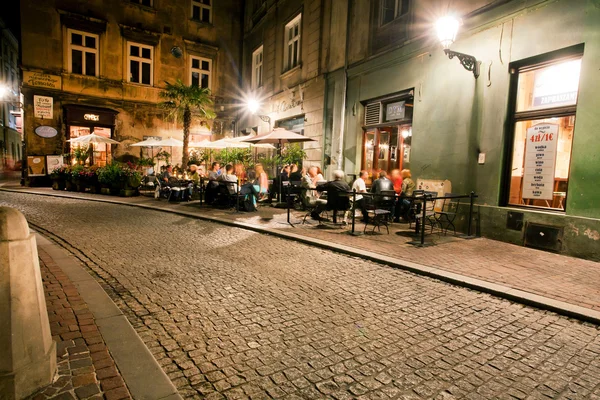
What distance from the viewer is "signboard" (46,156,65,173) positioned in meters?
18.6

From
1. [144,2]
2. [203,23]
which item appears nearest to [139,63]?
[144,2]

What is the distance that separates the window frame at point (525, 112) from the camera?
691cm

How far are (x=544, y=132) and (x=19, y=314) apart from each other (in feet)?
29.2

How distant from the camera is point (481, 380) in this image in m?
2.68

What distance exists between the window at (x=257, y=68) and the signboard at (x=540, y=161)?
1634 cm

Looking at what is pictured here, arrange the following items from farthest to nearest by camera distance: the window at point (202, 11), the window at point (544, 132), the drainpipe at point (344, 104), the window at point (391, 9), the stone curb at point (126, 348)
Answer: the window at point (202, 11) < the drainpipe at point (344, 104) < the window at point (391, 9) < the window at point (544, 132) < the stone curb at point (126, 348)

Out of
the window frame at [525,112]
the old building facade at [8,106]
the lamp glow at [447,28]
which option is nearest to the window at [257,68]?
the lamp glow at [447,28]

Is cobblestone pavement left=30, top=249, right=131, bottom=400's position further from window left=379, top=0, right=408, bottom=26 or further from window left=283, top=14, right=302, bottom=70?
window left=283, top=14, right=302, bottom=70

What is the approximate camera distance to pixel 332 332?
3365mm

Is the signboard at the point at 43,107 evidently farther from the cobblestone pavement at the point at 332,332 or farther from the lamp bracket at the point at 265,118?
the cobblestone pavement at the point at 332,332

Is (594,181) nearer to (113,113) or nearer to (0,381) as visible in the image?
(0,381)

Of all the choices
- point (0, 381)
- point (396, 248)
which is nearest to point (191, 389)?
point (0, 381)

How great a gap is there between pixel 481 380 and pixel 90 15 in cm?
2429

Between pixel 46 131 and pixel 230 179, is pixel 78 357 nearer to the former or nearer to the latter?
pixel 230 179
